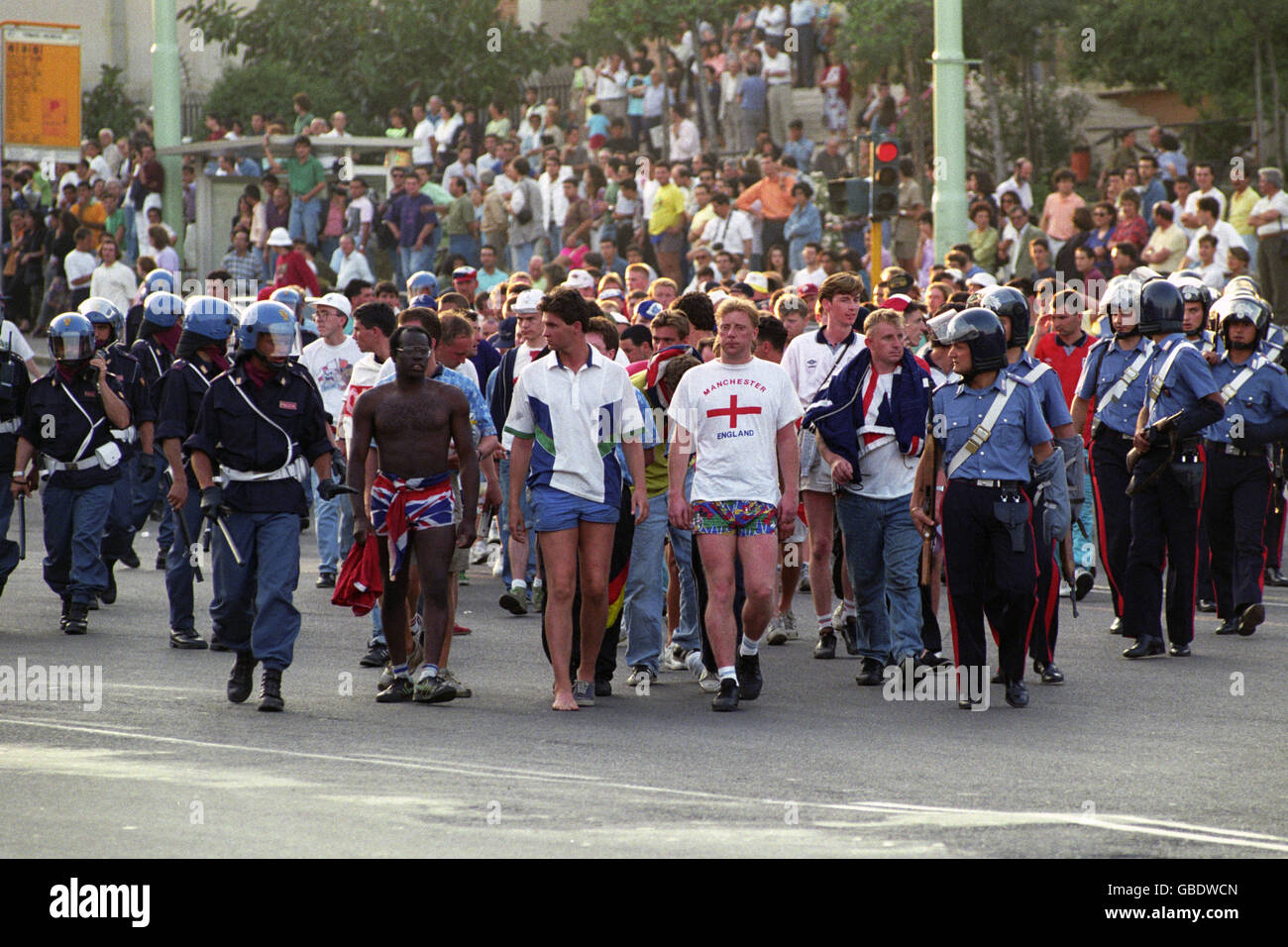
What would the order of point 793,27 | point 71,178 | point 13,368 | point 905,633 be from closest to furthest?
point 905,633 < point 13,368 < point 793,27 < point 71,178

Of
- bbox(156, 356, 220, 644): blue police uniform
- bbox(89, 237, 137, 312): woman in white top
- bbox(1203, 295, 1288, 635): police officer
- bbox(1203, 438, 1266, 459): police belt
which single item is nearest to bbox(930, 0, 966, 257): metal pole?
bbox(1203, 295, 1288, 635): police officer

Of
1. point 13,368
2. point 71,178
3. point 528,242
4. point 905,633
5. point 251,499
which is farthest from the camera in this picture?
point 71,178

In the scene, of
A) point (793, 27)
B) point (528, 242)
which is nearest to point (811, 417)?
point (528, 242)

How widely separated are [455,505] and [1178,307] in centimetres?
445

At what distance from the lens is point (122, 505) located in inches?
510

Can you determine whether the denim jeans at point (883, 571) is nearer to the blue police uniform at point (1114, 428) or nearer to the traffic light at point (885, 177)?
the blue police uniform at point (1114, 428)

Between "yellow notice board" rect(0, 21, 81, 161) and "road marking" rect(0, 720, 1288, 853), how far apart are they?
57.0ft

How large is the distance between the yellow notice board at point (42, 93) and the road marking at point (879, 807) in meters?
17.4

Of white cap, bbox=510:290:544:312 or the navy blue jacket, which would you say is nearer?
the navy blue jacket

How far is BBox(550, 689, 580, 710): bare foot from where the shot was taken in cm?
941

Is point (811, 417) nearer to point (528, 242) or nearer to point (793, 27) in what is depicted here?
point (528, 242)

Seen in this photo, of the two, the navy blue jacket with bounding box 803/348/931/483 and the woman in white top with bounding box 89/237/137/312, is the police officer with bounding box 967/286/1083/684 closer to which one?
the navy blue jacket with bounding box 803/348/931/483

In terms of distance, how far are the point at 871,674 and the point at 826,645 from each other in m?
1.01

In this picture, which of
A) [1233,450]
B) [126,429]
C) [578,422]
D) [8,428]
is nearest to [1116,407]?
[1233,450]
